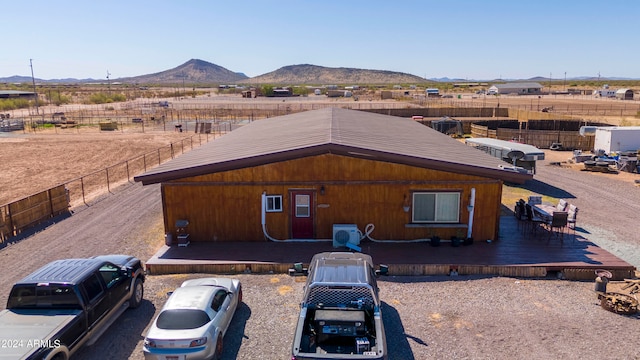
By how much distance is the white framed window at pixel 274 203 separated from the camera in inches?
628

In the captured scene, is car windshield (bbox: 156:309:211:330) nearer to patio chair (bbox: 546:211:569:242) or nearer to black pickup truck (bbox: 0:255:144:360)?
black pickup truck (bbox: 0:255:144:360)

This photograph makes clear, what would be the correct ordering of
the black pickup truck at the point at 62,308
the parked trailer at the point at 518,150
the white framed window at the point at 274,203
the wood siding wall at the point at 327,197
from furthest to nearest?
the parked trailer at the point at 518,150 < the white framed window at the point at 274,203 < the wood siding wall at the point at 327,197 < the black pickup truck at the point at 62,308

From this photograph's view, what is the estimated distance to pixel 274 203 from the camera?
52.6 feet

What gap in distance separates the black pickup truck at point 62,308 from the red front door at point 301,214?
6320mm

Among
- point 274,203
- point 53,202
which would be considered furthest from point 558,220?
point 53,202

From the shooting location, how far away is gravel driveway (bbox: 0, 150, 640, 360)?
1005 centimetres

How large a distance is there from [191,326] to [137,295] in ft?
12.5

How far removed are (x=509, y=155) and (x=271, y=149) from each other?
1652 centimetres

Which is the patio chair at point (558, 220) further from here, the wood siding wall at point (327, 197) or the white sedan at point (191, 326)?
the white sedan at point (191, 326)

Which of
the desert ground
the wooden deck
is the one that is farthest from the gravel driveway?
the wooden deck

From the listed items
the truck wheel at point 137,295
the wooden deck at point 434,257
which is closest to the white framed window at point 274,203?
the wooden deck at point 434,257

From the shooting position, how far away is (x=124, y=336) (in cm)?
1079

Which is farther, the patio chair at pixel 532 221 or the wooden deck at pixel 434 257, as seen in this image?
the patio chair at pixel 532 221

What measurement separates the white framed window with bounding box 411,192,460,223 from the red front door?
12.5 feet
